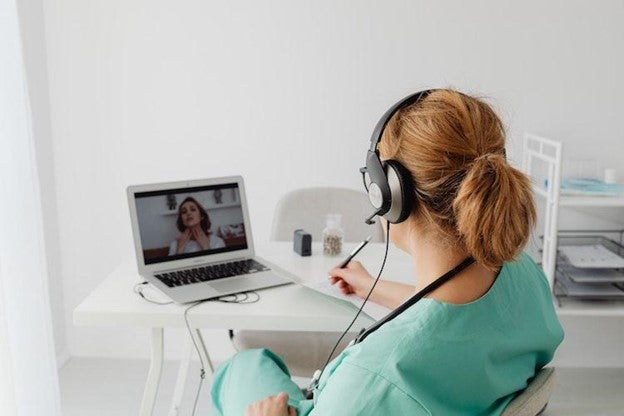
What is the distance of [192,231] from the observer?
1763 millimetres

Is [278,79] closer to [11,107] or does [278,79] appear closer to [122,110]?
[122,110]

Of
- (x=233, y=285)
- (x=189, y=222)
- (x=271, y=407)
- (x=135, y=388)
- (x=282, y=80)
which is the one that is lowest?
(x=135, y=388)

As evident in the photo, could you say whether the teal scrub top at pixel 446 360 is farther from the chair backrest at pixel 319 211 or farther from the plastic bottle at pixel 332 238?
the chair backrest at pixel 319 211

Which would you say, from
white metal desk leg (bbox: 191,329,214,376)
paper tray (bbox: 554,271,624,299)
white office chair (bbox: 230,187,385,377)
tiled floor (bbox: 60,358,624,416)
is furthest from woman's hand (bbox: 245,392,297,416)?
paper tray (bbox: 554,271,624,299)

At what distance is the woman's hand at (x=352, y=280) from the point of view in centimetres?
156

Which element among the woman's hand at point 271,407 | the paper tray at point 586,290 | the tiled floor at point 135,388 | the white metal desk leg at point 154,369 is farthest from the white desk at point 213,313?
the paper tray at point 586,290

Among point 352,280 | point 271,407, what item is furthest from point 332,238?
point 271,407

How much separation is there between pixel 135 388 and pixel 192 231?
112 centimetres

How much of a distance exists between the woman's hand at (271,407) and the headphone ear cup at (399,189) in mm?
415

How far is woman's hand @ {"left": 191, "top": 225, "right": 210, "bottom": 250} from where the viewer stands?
5.79ft

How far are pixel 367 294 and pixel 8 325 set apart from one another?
99cm

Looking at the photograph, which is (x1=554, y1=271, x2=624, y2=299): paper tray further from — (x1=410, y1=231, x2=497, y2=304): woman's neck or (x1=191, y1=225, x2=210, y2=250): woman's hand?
(x1=410, y1=231, x2=497, y2=304): woman's neck

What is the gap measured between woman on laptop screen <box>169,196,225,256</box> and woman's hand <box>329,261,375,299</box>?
35 centimetres

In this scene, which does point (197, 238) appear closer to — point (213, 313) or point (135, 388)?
point (213, 313)
